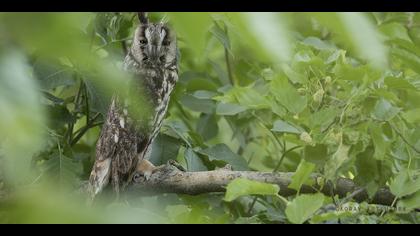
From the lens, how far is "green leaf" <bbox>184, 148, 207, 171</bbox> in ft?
8.77

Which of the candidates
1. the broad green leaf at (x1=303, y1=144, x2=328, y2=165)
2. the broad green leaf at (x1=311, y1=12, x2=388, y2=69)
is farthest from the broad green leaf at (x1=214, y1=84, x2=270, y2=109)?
the broad green leaf at (x1=311, y1=12, x2=388, y2=69)

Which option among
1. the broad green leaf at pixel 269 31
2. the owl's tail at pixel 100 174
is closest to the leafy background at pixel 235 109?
the broad green leaf at pixel 269 31

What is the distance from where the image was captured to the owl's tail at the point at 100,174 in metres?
2.69

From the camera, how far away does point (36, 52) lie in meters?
0.60

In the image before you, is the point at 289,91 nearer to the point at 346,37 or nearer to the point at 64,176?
the point at 64,176

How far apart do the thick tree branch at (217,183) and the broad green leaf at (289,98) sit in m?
0.20

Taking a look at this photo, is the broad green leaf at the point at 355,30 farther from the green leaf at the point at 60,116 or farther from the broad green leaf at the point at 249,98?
the green leaf at the point at 60,116

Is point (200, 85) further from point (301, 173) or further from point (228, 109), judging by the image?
point (301, 173)

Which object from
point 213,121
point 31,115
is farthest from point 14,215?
point 213,121

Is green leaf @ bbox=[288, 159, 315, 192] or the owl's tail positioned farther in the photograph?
the owl's tail

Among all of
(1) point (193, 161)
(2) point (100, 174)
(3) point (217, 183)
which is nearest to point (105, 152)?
(2) point (100, 174)

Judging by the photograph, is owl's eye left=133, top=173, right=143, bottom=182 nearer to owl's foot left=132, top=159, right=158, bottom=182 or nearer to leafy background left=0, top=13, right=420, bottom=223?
owl's foot left=132, top=159, right=158, bottom=182

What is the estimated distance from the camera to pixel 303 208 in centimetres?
158
